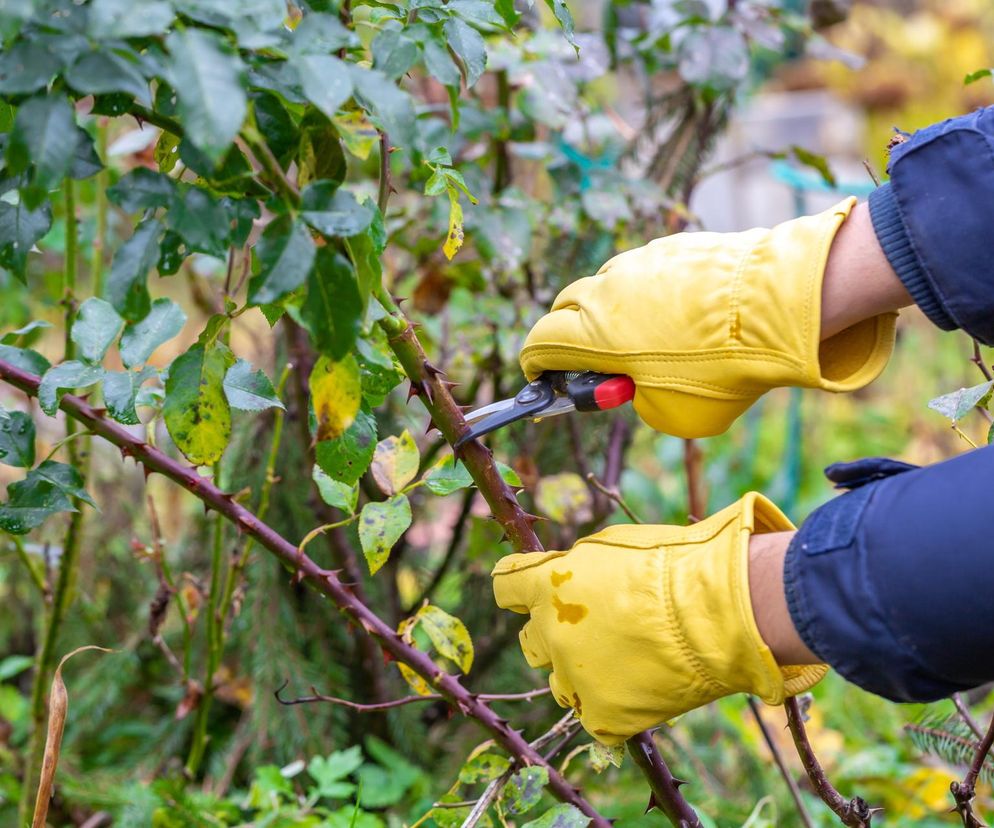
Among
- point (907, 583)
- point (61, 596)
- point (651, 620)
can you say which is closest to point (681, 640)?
point (651, 620)

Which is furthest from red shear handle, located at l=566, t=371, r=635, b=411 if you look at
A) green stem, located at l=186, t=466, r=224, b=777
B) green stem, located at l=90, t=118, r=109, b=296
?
green stem, located at l=90, t=118, r=109, b=296

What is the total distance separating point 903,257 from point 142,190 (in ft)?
1.98

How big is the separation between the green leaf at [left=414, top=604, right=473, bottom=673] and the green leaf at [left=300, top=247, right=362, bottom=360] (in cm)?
40

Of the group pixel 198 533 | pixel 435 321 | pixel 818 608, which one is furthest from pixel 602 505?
pixel 818 608

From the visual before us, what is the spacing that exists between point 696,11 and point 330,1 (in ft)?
3.45

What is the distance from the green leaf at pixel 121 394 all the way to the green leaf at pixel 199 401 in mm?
112

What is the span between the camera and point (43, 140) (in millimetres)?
600

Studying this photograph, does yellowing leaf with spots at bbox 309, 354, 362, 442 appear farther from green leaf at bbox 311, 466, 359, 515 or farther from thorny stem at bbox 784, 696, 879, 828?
thorny stem at bbox 784, 696, 879, 828

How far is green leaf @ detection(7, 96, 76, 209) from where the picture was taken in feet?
1.96

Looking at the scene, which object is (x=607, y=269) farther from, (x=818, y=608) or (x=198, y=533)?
(x=198, y=533)

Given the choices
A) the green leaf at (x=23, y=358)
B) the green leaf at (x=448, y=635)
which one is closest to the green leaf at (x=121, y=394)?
the green leaf at (x=23, y=358)

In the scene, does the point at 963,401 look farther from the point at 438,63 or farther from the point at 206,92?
the point at 206,92

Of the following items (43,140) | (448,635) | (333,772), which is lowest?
(333,772)

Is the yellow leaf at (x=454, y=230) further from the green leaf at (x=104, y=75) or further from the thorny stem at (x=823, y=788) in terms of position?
the thorny stem at (x=823, y=788)
